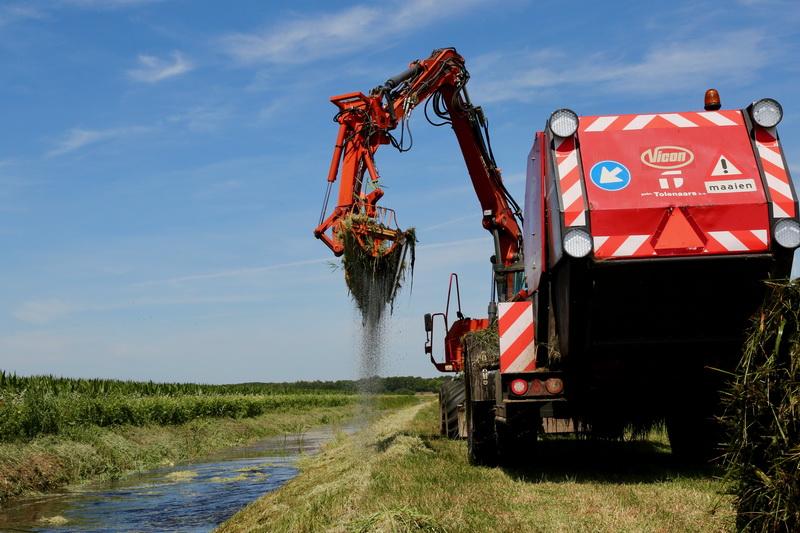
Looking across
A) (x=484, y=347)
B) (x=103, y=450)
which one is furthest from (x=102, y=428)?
(x=484, y=347)

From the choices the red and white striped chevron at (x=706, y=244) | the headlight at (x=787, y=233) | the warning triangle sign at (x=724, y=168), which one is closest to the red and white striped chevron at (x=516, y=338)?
the red and white striped chevron at (x=706, y=244)

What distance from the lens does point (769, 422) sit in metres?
4.77

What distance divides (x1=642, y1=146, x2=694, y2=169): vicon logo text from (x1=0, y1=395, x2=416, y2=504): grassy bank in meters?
7.38

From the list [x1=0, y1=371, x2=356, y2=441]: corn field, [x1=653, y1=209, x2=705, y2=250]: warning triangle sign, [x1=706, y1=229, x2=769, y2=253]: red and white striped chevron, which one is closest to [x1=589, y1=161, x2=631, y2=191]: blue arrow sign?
[x1=653, y1=209, x2=705, y2=250]: warning triangle sign

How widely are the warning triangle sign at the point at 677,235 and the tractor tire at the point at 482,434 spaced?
3.25 meters

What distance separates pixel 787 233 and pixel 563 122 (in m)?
2.17

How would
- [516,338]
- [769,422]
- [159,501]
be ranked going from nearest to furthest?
[769,422], [516,338], [159,501]

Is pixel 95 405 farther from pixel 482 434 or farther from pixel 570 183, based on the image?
pixel 570 183

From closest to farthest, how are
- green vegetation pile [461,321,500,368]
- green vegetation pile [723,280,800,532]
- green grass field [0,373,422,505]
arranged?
green vegetation pile [723,280,800,532]
green vegetation pile [461,321,500,368]
green grass field [0,373,422,505]

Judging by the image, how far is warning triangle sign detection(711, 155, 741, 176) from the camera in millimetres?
7418

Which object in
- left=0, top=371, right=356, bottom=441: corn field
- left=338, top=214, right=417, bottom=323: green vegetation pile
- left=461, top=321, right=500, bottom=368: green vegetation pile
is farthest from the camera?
left=0, top=371, right=356, bottom=441: corn field

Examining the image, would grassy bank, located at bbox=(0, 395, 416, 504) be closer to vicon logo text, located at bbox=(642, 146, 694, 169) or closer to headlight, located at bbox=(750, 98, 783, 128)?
vicon logo text, located at bbox=(642, 146, 694, 169)

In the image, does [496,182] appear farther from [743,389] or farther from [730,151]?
[743,389]

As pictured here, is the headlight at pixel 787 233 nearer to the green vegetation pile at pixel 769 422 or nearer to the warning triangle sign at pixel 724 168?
the warning triangle sign at pixel 724 168
